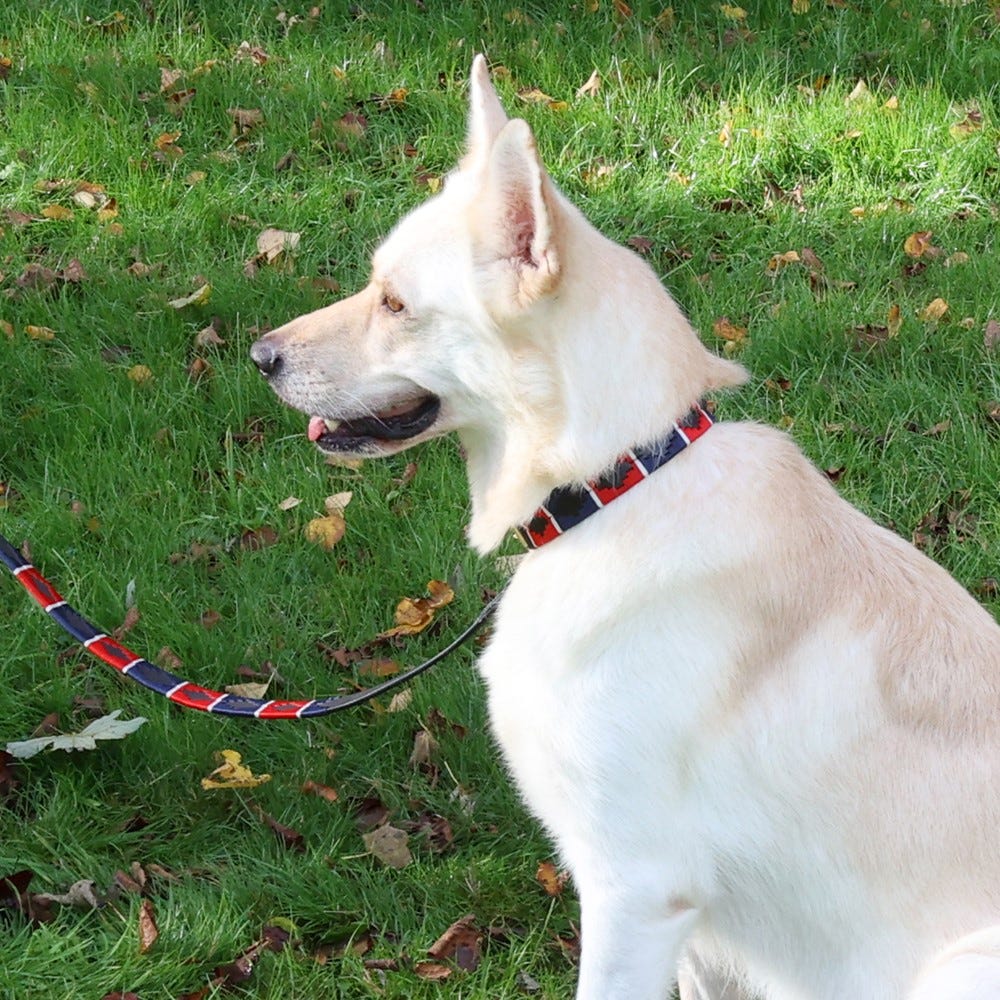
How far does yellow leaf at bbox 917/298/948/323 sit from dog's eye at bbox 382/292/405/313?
2905 mm

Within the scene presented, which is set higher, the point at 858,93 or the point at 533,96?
the point at 858,93

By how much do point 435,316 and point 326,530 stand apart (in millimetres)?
1711

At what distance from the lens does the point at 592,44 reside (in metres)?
6.74

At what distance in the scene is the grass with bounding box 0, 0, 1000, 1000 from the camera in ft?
10.7

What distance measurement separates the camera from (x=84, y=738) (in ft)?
11.4

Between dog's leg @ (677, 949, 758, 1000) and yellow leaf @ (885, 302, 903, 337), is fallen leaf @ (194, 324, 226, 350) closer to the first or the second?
yellow leaf @ (885, 302, 903, 337)

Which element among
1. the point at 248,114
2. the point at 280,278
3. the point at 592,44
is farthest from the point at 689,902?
the point at 592,44

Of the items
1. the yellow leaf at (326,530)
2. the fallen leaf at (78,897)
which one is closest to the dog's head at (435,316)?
the fallen leaf at (78,897)

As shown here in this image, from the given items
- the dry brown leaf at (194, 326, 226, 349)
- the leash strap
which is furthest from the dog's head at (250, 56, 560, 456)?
the dry brown leaf at (194, 326, 226, 349)

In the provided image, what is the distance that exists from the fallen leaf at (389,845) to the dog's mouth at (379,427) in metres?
1.06

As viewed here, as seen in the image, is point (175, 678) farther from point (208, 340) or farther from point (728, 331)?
point (728, 331)

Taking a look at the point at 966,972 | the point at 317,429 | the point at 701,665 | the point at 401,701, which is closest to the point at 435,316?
the point at 317,429

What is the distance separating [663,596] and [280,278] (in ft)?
10.7

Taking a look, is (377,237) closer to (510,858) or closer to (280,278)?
(280,278)
